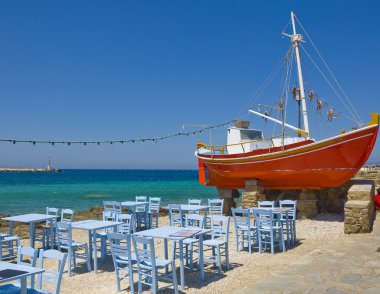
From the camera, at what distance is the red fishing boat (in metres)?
Result: 13.4

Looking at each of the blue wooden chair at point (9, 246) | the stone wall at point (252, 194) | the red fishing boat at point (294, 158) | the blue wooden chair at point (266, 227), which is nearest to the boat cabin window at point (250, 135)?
the red fishing boat at point (294, 158)

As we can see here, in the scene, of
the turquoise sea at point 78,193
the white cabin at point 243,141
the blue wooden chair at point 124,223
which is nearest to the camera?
the blue wooden chair at point 124,223

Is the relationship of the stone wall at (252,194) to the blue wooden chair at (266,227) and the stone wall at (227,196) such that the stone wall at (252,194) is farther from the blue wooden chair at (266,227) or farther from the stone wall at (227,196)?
the blue wooden chair at (266,227)

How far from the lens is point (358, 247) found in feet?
25.3

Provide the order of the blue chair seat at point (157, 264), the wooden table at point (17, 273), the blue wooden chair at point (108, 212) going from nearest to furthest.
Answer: the wooden table at point (17, 273), the blue chair seat at point (157, 264), the blue wooden chair at point (108, 212)

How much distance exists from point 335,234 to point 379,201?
2.73 m

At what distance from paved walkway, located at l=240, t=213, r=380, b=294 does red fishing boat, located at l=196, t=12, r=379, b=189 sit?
6.13 metres

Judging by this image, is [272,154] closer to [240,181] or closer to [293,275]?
[240,181]

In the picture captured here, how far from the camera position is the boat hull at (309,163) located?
13352mm

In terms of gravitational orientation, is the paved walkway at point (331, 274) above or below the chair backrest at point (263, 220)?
below

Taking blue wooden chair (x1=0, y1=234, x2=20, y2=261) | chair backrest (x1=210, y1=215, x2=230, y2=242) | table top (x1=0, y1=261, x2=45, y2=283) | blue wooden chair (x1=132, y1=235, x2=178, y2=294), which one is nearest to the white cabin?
chair backrest (x1=210, y1=215, x2=230, y2=242)

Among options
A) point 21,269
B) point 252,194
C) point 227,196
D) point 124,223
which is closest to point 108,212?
point 124,223

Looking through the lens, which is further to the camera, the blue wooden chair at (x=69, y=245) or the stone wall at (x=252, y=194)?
the stone wall at (x=252, y=194)

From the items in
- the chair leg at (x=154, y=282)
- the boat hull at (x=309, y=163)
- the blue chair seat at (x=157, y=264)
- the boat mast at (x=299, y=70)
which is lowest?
the chair leg at (x=154, y=282)
